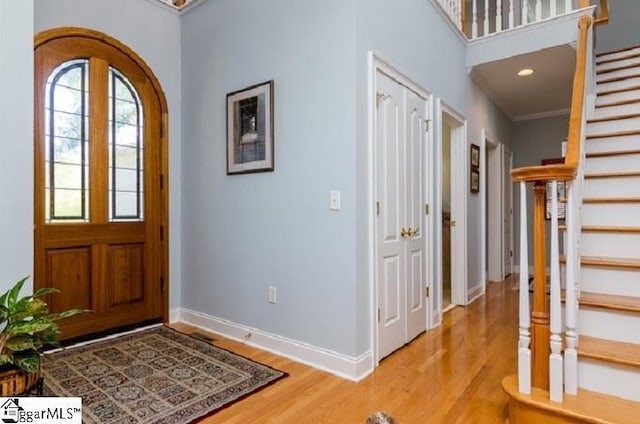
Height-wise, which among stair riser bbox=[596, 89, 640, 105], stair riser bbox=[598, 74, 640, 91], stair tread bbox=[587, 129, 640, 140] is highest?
stair riser bbox=[598, 74, 640, 91]

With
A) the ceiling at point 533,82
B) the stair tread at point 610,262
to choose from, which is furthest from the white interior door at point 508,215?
the stair tread at point 610,262

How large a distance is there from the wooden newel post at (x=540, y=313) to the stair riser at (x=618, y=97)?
2528 millimetres

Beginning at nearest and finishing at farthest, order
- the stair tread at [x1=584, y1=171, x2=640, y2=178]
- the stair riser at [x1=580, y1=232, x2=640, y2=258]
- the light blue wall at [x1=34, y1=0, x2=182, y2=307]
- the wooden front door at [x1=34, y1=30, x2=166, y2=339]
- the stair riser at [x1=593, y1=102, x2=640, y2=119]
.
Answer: the stair riser at [x1=580, y1=232, x2=640, y2=258] → the stair tread at [x1=584, y1=171, x2=640, y2=178] → the wooden front door at [x1=34, y1=30, x2=166, y2=339] → the light blue wall at [x1=34, y1=0, x2=182, y2=307] → the stair riser at [x1=593, y1=102, x2=640, y2=119]

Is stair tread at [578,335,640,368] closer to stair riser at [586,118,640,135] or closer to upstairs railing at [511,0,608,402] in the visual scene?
upstairs railing at [511,0,608,402]

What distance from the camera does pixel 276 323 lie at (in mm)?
2721

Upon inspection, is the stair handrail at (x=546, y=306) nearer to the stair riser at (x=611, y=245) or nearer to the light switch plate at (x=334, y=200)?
the stair riser at (x=611, y=245)

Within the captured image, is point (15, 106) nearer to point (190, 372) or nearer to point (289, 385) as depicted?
point (190, 372)

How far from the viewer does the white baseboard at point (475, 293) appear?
4178 mm

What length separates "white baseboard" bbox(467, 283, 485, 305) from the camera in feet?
13.7

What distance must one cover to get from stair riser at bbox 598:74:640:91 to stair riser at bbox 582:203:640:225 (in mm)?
1887

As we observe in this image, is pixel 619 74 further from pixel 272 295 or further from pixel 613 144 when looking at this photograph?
pixel 272 295

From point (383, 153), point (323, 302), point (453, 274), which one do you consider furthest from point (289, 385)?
point (453, 274)

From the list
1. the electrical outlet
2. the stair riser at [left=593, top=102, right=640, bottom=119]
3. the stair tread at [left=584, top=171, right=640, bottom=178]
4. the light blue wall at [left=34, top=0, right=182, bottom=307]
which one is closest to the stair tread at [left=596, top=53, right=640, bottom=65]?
the stair riser at [left=593, top=102, right=640, bottom=119]

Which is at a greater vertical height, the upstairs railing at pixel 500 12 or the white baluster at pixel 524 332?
the upstairs railing at pixel 500 12
